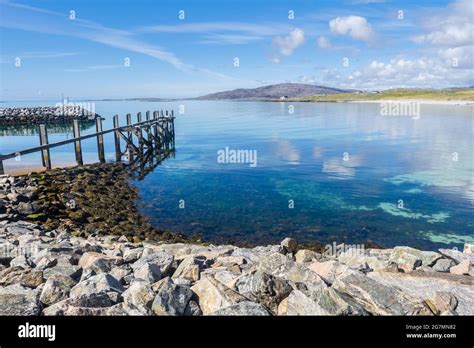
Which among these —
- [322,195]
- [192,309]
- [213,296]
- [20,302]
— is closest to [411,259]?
[213,296]

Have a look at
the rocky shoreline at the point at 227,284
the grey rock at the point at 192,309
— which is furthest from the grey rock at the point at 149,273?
the grey rock at the point at 192,309

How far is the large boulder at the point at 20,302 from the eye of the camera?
385cm

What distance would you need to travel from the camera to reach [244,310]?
375cm

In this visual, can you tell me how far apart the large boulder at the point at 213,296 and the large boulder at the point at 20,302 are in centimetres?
185

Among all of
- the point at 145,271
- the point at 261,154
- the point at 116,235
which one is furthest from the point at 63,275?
the point at 261,154

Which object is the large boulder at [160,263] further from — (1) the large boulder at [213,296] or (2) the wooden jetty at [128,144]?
(2) the wooden jetty at [128,144]

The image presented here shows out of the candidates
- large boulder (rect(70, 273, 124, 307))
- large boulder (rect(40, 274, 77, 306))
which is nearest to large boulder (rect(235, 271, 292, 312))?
large boulder (rect(70, 273, 124, 307))

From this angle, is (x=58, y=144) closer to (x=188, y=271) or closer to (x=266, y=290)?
(x=188, y=271)

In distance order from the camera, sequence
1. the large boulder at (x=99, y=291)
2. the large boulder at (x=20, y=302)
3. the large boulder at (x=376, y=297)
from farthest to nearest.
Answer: the large boulder at (x=376, y=297)
the large boulder at (x=99, y=291)
the large boulder at (x=20, y=302)

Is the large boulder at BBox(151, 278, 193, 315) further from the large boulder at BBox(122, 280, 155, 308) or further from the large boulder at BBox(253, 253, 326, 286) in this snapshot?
the large boulder at BBox(253, 253, 326, 286)

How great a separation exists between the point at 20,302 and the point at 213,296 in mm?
2239

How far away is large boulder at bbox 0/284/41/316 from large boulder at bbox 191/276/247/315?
185 cm

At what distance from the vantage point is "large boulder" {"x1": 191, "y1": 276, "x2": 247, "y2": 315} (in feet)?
13.3
